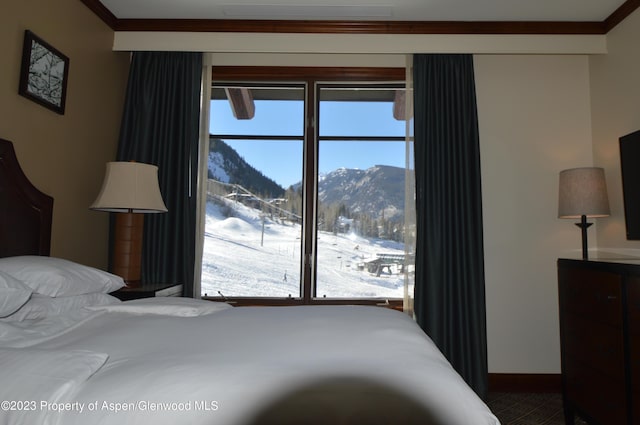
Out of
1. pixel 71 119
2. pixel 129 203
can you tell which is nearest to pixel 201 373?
pixel 129 203

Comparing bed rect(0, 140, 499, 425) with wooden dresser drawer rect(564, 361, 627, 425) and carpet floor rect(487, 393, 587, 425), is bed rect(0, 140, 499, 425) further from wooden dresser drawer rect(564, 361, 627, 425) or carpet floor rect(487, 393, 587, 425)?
carpet floor rect(487, 393, 587, 425)

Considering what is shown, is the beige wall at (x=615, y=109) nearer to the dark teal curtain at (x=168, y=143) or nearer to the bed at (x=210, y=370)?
the bed at (x=210, y=370)

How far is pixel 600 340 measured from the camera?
2.21 meters

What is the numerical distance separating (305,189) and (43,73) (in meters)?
2.05

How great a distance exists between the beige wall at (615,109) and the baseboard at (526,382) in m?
1.15

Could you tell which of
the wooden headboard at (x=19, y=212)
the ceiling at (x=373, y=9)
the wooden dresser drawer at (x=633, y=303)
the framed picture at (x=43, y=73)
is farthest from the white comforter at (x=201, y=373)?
the ceiling at (x=373, y=9)

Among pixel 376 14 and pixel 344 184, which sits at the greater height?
pixel 376 14

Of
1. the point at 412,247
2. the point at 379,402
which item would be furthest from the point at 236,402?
the point at 412,247

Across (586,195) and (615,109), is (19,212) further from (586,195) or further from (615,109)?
(615,109)

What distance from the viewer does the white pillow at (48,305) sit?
5.32 ft

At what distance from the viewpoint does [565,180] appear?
291 centimetres

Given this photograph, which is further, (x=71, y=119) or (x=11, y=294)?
(x=71, y=119)

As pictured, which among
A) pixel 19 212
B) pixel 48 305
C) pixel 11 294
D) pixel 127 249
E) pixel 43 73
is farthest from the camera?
pixel 127 249

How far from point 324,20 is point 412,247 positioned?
209 cm
